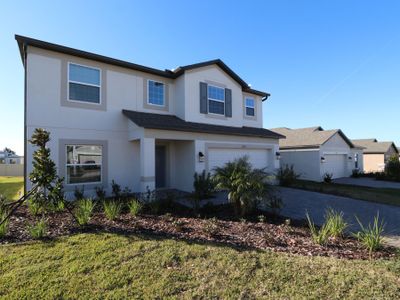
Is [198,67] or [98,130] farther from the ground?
[198,67]

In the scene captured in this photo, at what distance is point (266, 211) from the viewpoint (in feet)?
27.4

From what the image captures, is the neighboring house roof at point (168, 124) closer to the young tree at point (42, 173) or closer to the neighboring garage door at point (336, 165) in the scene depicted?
the young tree at point (42, 173)

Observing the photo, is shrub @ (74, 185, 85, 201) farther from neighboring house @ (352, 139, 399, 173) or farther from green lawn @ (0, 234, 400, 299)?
neighboring house @ (352, 139, 399, 173)

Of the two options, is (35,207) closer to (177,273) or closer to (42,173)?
(42,173)

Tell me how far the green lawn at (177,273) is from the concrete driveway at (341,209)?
11.9 ft

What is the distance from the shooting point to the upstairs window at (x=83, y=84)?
10492 mm

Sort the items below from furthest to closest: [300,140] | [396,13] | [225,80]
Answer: [300,140] < [225,80] < [396,13]

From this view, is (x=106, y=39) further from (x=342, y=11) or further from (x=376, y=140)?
(x=376, y=140)

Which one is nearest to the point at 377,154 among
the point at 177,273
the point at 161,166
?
the point at 161,166

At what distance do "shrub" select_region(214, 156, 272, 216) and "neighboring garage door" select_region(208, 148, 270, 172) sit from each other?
4173mm

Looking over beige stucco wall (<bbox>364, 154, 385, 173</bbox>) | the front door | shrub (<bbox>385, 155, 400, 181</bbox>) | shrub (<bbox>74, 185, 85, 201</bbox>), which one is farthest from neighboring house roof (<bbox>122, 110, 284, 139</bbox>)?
beige stucco wall (<bbox>364, 154, 385, 173</bbox>)

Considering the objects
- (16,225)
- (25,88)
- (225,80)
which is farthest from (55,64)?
(225,80)

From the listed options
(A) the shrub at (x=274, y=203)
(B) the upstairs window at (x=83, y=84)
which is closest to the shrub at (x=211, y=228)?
(A) the shrub at (x=274, y=203)

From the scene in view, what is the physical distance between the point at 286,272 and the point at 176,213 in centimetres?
474
